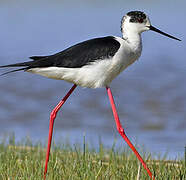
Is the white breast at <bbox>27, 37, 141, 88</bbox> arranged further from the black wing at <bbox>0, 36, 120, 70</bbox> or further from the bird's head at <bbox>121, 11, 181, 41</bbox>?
the bird's head at <bbox>121, 11, 181, 41</bbox>

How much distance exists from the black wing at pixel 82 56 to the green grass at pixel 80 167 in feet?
3.32

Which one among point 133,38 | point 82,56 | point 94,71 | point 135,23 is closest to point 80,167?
point 94,71

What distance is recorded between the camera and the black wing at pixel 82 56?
17.5 ft

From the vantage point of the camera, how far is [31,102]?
10.7m

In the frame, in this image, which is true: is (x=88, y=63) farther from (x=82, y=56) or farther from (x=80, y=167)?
(x=80, y=167)

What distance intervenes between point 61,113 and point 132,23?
4.72m

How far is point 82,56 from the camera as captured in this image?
5.35 m

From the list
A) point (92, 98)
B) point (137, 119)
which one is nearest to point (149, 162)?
point (137, 119)

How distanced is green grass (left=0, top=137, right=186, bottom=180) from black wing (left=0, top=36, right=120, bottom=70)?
1011 mm

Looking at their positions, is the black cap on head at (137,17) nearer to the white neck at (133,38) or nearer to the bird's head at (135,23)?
the bird's head at (135,23)

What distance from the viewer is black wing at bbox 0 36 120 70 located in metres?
5.32

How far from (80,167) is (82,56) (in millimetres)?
1094

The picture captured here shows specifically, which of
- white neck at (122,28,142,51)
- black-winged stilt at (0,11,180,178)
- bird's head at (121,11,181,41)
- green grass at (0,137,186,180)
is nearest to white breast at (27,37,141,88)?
black-winged stilt at (0,11,180,178)

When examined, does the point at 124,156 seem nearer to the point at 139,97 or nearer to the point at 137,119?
the point at 137,119
